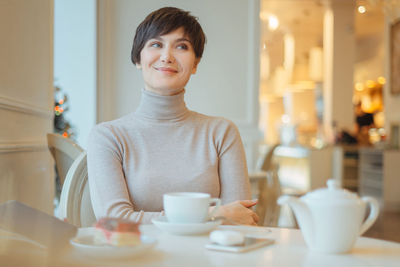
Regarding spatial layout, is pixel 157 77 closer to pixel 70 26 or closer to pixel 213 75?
pixel 213 75

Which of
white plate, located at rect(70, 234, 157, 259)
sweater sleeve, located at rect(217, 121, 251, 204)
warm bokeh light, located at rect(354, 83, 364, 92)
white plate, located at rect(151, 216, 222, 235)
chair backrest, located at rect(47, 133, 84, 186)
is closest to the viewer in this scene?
white plate, located at rect(70, 234, 157, 259)

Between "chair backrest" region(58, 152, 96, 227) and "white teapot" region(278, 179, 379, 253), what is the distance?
620 mm

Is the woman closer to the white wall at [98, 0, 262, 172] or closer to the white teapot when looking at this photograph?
the white wall at [98, 0, 262, 172]

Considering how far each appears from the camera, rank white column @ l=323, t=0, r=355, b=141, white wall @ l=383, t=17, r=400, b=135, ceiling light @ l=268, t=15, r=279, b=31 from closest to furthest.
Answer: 1. ceiling light @ l=268, t=15, r=279, b=31
2. white wall @ l=383, t=17, r=400, b=135
3. white column @ l=323, t=0, r=355, b=141

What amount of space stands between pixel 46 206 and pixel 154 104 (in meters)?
0.76

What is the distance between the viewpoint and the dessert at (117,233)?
54 centimetres

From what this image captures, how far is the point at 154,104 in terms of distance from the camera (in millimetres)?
1105

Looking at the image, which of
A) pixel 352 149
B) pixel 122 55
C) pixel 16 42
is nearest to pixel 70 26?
pixel 16 42

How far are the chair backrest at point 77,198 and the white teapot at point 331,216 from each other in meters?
0.62

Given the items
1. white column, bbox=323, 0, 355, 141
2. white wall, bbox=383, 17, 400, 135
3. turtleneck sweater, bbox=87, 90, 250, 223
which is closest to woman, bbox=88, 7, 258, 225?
turtleneck sweater, bbox=87, 90, 250, 223

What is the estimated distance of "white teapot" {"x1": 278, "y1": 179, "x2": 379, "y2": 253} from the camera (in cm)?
57

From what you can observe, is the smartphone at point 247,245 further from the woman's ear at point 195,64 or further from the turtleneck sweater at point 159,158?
the woman's ear at point 195,64

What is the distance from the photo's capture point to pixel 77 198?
1.06 m

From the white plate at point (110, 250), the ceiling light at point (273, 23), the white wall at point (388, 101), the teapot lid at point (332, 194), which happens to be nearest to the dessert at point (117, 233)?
the white plate at point (110, 250)
